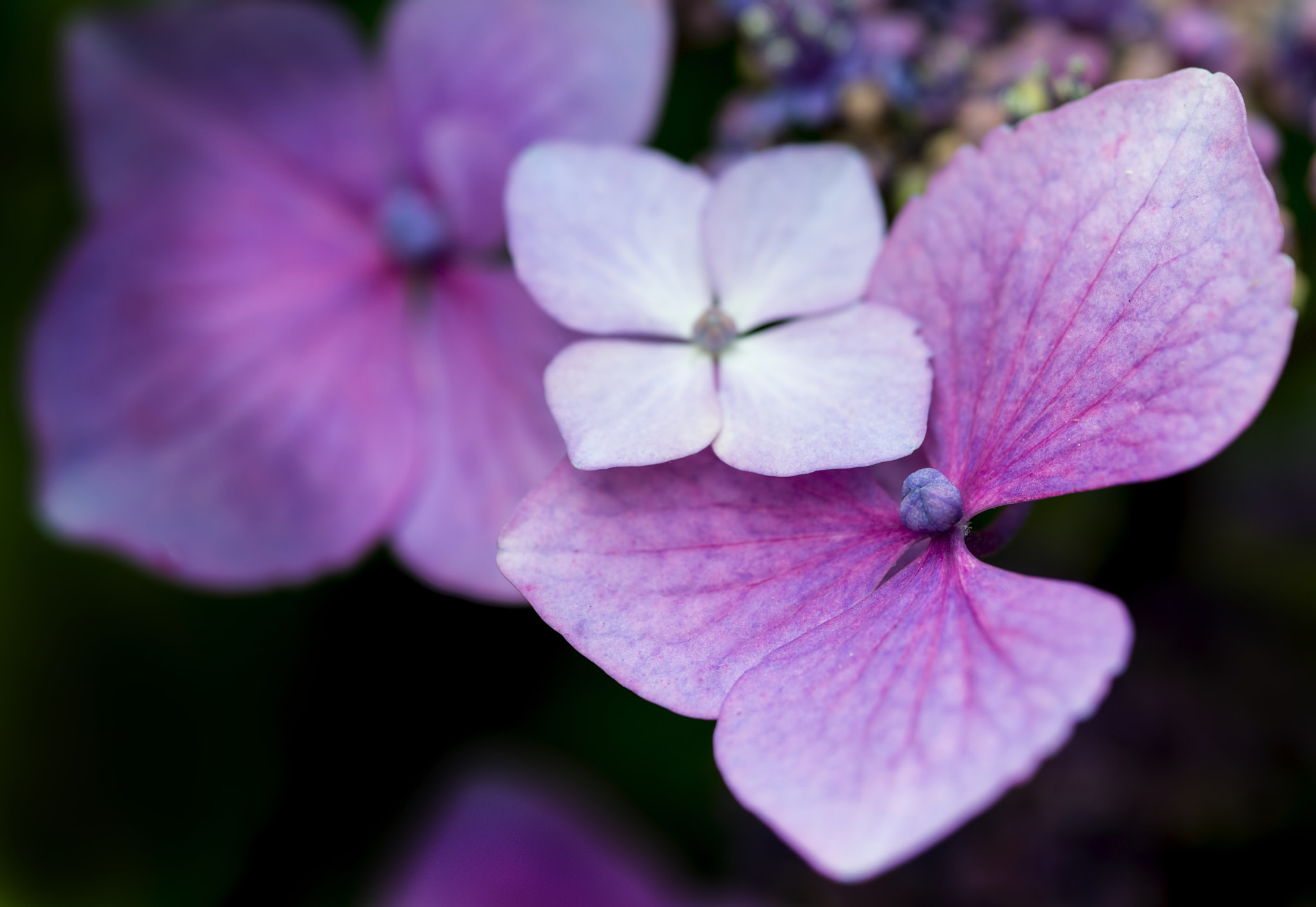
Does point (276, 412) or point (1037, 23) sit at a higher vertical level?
point (1037, 23)

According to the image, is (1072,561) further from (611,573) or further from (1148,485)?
(611,573)

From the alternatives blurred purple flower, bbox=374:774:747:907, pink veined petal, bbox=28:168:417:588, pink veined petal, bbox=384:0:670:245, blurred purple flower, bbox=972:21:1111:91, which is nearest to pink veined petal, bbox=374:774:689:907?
blurred purple flower, bbox=374:774:747:907

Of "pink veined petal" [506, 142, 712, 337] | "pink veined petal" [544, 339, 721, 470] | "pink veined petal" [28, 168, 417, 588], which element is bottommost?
"pink veined petal" [28, 168, 417, 588]

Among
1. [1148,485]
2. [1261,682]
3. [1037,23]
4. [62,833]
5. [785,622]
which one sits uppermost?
[1037,23]

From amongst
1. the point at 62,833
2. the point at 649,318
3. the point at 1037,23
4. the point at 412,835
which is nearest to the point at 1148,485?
the point at 1037,23

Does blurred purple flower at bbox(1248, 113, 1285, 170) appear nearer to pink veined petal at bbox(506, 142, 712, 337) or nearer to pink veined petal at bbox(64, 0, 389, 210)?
pink veined petal at bbox(506, 142, 712, 337)
